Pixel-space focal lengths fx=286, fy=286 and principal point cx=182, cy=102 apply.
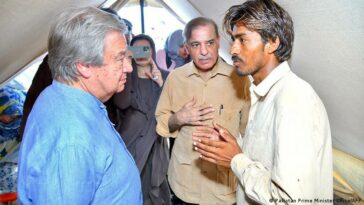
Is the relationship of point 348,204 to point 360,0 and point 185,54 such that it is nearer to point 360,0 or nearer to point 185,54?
point 360,0

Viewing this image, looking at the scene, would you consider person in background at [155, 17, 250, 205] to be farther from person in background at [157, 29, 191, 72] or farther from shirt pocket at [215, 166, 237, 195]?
person in background at [157, 29, 191, 72]

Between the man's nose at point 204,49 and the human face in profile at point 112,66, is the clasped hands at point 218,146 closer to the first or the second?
the human face in profile at point 112,66

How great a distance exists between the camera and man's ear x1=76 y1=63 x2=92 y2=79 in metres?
0.73

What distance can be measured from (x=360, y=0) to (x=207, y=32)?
81cm

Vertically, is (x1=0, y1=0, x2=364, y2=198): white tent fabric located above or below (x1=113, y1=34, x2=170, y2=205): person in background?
Result: above

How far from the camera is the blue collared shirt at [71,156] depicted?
0.61 meters

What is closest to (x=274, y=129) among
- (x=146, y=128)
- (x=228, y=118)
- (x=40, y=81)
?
(x=228, y=118)

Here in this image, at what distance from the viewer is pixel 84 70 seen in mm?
741

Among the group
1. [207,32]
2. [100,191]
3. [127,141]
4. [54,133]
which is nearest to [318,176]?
[100,191]

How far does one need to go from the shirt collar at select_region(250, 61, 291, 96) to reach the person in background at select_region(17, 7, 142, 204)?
16.9 inches

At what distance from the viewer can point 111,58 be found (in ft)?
2.50

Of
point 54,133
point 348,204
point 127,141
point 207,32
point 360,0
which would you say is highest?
point 360,0

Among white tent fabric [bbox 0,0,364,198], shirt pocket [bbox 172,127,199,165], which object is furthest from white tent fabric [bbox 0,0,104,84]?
shirt pocket [bbox 172,127,199,165]

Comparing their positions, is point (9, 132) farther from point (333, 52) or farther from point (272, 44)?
point (333, 52)
